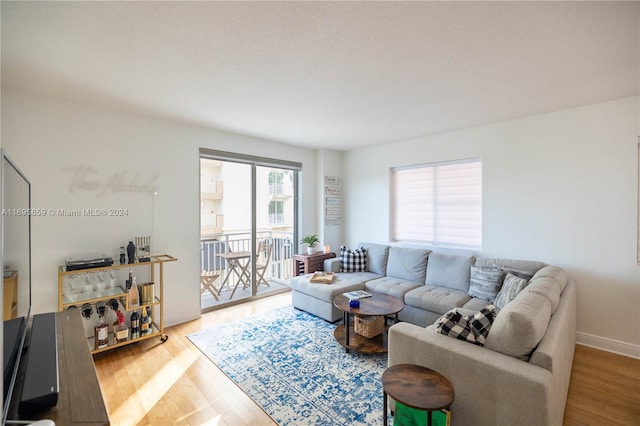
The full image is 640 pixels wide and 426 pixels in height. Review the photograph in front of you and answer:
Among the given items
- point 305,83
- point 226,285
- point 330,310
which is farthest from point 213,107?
point 226,285

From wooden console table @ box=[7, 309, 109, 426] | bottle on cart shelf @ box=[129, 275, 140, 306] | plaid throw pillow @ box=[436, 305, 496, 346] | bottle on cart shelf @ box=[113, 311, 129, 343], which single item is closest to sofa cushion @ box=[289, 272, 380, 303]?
plaid throw pillow @ box=[436, 305, 496, 346]

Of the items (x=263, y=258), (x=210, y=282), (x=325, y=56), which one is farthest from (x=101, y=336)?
(x=325, y=56)

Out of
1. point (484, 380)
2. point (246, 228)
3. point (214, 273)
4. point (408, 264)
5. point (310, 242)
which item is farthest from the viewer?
point (246, 228)

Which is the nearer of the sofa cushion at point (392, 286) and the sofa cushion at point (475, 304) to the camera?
the sofa cushion at point (475, 304)

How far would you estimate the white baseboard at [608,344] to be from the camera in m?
2.82

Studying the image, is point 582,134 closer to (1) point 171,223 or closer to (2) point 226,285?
(1) point 171,223

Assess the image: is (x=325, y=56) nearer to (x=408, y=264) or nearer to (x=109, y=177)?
(x=109, y=177)

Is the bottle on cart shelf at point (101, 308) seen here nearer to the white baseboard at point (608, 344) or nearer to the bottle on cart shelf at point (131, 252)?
the bottle on cart shelf at point (131, 252)

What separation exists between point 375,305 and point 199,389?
1.74 metres

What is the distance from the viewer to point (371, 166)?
5004 millimetres

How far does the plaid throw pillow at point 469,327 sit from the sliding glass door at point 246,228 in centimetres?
316

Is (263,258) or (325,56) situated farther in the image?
(263,258)

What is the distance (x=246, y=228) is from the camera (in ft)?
17.0

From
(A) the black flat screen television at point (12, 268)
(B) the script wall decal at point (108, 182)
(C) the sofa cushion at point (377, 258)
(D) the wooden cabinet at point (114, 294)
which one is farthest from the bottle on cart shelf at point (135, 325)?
(C) the sofa cushion at point (377, 258)
